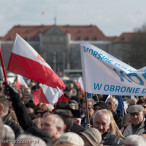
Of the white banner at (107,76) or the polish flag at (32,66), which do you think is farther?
the polish flag at (32,66)

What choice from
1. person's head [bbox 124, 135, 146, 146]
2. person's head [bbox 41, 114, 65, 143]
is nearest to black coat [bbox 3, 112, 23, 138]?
person's head [bbox 41, 114, 65, 143]

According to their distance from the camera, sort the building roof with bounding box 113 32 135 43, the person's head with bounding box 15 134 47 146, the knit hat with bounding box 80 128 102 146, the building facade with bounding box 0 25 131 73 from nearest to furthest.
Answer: the person's head with bounding box 15 134 47 146, the knit hat with bounding box 80 128 102 146, the building facade with bounding box 0 25 131 73, the building roof with bounding box 113 32 135 43

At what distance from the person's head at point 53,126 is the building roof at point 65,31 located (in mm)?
107260

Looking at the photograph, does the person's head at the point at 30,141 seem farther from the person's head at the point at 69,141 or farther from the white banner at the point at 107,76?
the white banner at the point at 107,76

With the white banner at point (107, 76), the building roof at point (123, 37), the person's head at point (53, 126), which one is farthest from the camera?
the building roof at point (123, 37)

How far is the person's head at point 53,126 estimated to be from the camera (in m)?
3.87

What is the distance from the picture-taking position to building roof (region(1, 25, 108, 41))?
111 meters

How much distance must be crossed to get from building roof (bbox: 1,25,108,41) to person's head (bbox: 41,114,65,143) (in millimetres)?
107260

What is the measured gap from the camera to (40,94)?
10.1m

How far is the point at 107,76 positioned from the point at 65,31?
108592mm

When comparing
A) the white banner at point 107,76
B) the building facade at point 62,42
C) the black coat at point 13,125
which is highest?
the building facade at point 62,42

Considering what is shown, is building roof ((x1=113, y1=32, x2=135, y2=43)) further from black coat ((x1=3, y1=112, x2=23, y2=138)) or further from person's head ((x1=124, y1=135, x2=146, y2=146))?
person's head ((x1=124, y1=135, x2=146, y2=146))

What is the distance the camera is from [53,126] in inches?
153

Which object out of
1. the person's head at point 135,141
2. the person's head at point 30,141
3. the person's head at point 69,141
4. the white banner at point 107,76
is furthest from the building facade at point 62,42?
the person's head at point 30,141
